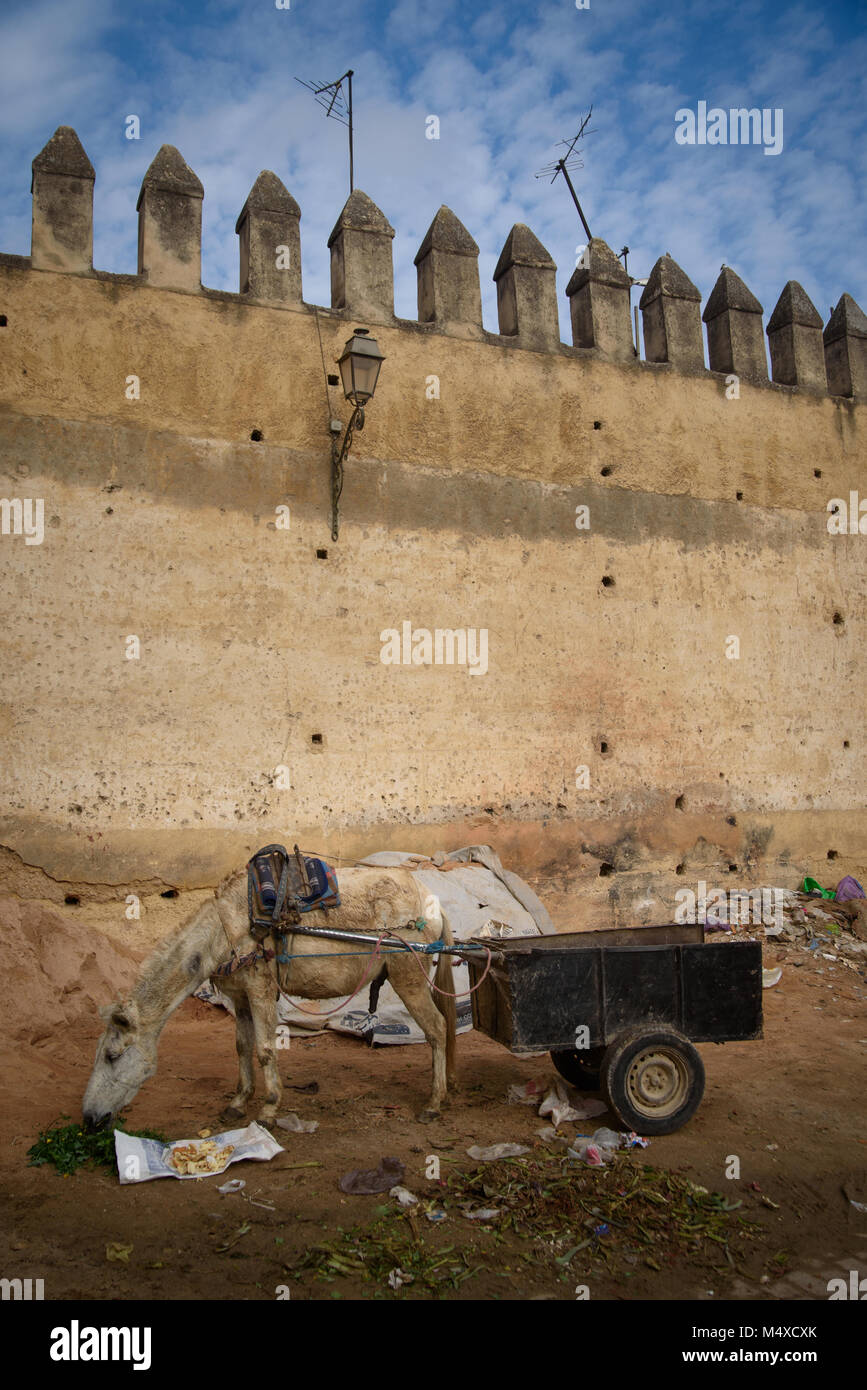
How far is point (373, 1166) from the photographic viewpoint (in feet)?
16.1

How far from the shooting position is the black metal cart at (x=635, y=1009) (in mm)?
5289

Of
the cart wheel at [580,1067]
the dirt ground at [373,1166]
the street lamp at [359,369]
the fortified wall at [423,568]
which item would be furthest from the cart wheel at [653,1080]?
Result: the street lamp at [359,369]

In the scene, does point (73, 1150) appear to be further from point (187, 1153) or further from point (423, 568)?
point (423, 568)

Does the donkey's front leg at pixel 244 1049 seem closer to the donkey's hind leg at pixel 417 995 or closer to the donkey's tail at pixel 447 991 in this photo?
the donkey's hind leg at pixel 417 995

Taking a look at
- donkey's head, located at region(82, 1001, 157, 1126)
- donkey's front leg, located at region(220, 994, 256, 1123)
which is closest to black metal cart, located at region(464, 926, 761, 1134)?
donkey's front leg, located at region(220, 994, 256, 1123)

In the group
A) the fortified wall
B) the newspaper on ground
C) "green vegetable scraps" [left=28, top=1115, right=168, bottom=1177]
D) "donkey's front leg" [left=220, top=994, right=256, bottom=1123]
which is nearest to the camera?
the newspaper on ground

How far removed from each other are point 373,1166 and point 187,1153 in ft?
3.20

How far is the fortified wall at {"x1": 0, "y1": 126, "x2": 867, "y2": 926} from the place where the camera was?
8.56 metres

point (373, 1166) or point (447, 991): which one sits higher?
point (447, 991)

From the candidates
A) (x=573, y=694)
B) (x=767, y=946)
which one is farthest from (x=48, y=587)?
(x=767, y=946)

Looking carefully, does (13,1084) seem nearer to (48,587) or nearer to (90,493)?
(48,587)

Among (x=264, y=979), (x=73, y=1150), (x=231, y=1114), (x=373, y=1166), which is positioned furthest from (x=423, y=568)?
(x=73, y=1150)

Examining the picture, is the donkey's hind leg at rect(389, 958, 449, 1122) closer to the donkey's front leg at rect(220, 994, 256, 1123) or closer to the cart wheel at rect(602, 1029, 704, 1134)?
the donkey's front leg at rect(220, 994, 256, 1123)

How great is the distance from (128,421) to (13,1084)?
589 cm
